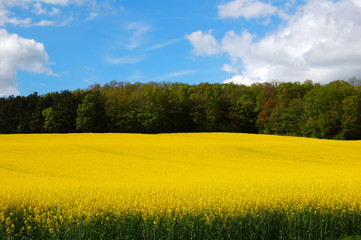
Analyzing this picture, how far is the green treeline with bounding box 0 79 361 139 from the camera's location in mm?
52625

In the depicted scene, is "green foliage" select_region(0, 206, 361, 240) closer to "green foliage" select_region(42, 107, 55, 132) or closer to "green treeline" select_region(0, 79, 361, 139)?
"green treeline" select_region(0, 79, 361, 139)

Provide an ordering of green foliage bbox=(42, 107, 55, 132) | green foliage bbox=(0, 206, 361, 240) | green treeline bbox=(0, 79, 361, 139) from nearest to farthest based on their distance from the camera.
Answer: green foliage bbox=(0, 206, 361, 240) < green treeline bbox=(0, 79, 361, 139) < green foliage bbox=(42, 107, 55, 132)

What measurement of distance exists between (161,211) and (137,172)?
9659mm

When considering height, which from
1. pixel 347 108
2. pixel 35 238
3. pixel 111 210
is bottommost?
pixel 35 238

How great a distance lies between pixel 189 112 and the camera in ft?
199

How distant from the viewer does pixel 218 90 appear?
6944 centimetres

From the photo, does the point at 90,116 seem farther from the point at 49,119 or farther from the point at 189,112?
the point at 189,112

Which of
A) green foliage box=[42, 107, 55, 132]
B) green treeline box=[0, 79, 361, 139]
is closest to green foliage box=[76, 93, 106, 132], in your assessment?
green treeline box=[0, 79, 361, 139]

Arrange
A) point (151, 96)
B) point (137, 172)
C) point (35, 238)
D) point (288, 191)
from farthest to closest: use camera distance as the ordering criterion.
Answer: point (151, 96), point (137, 172), point (288, 191), point (35, 238)

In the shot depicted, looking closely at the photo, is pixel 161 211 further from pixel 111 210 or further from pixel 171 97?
pixel 171 97

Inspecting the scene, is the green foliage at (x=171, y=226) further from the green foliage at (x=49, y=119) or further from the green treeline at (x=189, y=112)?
the green foliage at (x=49, y=119)

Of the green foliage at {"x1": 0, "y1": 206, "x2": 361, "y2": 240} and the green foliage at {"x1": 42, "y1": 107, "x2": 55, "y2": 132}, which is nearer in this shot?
the green foliage at {"x1": 0, "y1": 206, "x2": 361, "y2": 240}

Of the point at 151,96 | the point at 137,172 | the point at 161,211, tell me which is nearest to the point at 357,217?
the point at 161,211

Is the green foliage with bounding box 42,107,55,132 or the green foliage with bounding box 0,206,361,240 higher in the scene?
the green foliage with bounding box 42,107,55,132
